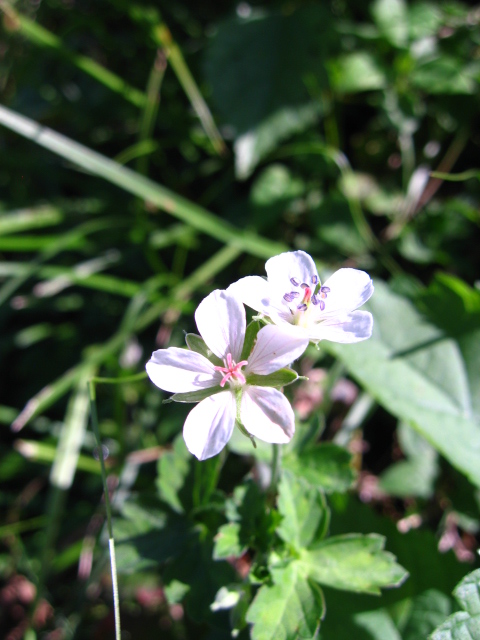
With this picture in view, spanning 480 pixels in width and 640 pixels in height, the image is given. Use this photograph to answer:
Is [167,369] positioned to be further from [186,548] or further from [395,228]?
[395,228]

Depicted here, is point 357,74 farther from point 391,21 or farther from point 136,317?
point 136,317

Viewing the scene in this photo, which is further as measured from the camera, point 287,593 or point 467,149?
point 467,149

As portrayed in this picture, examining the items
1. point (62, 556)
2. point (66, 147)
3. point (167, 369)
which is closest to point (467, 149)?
point (66, 147)

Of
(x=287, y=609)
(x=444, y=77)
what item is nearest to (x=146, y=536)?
(x=287, y=609)

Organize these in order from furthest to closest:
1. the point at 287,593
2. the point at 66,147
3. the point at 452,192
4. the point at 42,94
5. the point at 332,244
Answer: the point at 42,94 → the point at 452,192 → the point at 332,244 → the point at 66,147 → the point at 287,593

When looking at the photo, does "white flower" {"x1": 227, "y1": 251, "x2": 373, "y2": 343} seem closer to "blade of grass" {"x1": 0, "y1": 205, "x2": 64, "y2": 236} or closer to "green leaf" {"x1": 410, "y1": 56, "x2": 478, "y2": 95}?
"green leaf" {"x1": 410, "y1": 56, "x2": 478, "y2": 95}

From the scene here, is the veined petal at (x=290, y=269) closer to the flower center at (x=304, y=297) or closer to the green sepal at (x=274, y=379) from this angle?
the flower center at (x=304, y=297)
